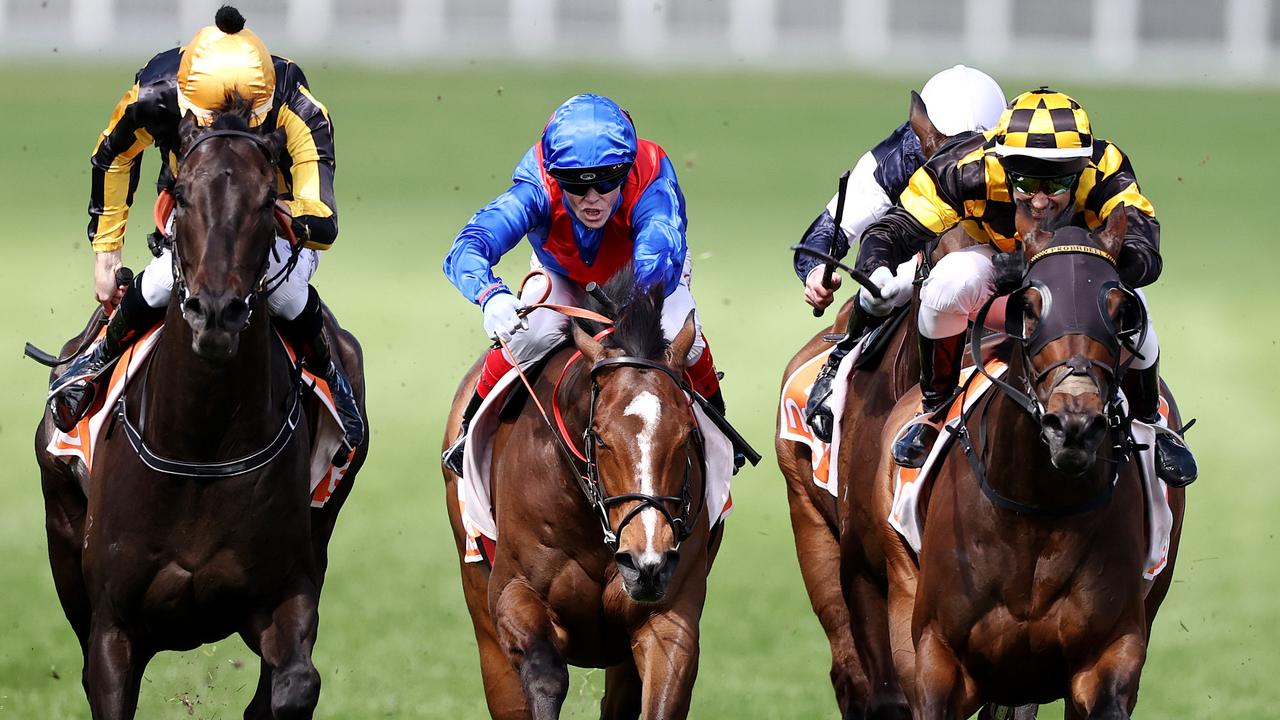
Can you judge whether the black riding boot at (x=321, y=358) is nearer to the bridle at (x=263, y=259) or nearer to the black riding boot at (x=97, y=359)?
the black riding boot at (x=97, y=359)

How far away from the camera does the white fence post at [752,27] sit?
25.7 meters

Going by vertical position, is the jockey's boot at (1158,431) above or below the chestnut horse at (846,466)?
above

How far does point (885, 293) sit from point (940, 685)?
114cm

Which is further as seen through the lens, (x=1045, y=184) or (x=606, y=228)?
(x=606, y=228)

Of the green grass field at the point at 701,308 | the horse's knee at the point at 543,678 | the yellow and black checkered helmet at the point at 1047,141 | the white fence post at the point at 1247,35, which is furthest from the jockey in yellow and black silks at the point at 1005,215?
the white fence post at the point at 1247,35

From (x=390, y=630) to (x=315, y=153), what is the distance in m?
2.90

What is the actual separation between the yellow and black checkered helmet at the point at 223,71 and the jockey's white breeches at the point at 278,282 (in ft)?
1.39

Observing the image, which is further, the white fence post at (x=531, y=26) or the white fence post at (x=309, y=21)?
the white fence post at (x=531, y=26)

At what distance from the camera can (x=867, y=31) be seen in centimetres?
2583

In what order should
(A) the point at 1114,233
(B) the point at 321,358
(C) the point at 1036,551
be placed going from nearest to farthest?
(A) the point at 1114,233
(C) the point at 1036,551
(B) the point at 321,358

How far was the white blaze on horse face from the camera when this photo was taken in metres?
4.95

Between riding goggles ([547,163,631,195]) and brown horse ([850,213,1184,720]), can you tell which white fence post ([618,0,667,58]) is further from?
brown horse ([850,213,1184,720])

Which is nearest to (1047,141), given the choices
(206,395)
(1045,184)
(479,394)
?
(1045,184)

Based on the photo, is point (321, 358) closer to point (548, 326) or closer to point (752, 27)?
point (548, 326)
